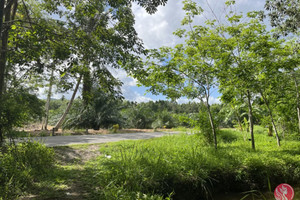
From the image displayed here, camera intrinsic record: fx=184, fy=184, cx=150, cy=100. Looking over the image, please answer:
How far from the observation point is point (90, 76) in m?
4.93

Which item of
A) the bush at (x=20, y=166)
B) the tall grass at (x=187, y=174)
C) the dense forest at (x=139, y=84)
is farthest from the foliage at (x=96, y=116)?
the tall grass at (x=187, y=174)

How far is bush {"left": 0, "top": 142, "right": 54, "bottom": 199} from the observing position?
2881 mm

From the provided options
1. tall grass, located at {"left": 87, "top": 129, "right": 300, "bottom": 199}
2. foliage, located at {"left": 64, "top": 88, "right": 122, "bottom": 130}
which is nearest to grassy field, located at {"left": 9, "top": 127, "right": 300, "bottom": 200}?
tall grass, located at {"left": 87, "top": 129, "right": 300, "bottom": 199}

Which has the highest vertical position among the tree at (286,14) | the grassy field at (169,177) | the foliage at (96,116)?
the tree at (286,14)

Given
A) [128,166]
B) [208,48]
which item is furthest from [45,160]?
[208,48]

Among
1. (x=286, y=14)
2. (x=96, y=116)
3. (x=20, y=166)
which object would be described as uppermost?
(x=286, y=14)

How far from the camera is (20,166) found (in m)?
3.75

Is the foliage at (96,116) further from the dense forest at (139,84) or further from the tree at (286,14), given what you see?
the tree at (286,14)

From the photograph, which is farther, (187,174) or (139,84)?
(139,84)

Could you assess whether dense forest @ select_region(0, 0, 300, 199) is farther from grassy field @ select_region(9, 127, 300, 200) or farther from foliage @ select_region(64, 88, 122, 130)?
foliage @ select_region(64, 88, 122, 130)

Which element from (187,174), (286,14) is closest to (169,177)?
(187,174)

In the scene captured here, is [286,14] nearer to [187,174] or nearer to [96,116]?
[187,174]

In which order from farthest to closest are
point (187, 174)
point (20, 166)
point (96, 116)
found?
point (96, 116), point (187, 174), point (20, 166)

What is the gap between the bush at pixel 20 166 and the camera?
2.88 metres
